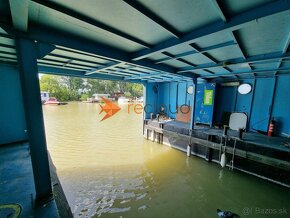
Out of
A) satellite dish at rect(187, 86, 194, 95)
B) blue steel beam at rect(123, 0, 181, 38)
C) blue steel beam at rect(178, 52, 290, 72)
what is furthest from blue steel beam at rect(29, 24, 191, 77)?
satellite dish at rect(187, 86, 194, 95)

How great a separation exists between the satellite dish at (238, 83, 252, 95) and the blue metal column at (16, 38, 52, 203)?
712 cm

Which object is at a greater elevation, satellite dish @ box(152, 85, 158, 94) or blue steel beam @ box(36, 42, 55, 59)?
blue steel beam @ box(36, 42, 55, 59)

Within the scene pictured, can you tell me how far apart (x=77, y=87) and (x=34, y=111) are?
106 ft

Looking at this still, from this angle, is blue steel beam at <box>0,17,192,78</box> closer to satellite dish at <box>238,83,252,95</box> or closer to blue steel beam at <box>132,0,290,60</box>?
blue steel beam at <box>132,0,290,60</box>

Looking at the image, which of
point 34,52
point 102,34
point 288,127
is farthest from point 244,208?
point 34,52

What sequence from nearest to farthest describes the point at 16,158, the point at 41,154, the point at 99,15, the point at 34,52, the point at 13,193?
the point at 99,15 → the point at 34,52 → the point at 41,154 → the point at 13,193 → the point at 16,158

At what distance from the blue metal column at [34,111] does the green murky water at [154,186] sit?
1081 millimetres

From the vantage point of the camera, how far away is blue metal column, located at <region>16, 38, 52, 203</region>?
2.07m

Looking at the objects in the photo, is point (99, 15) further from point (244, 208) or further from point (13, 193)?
point (244, 208)

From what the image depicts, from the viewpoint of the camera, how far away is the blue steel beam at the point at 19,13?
4.50 ft

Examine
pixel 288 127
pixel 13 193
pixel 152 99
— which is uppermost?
pixel 152 99

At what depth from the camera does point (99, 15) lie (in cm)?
173

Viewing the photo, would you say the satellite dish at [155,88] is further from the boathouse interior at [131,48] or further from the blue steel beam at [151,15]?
the blue steel beam at [151,15]

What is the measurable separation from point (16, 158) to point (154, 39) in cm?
469
